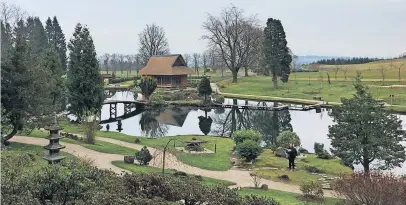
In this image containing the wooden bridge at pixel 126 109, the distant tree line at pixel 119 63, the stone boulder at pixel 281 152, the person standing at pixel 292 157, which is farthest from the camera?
the distant tree line at pixel 119 63

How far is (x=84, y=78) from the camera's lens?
96.5ft

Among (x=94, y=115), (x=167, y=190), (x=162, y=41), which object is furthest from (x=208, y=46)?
(x=167, y=190)

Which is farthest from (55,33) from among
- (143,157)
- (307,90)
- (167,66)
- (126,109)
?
(143,157)

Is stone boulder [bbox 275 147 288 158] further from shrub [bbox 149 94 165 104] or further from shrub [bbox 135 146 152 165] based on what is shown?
shrub [bbox 149 94 165 104]

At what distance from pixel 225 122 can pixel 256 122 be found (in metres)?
2.74

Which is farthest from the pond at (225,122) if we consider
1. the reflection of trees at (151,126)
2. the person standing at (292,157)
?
the person standing at (292,157)

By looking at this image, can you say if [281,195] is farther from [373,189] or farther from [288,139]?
[288,139]

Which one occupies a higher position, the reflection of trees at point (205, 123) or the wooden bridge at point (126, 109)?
the wooden bridge at point (126, 109)

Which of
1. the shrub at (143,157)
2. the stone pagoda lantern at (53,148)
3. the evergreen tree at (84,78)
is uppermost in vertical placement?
the evergreen tree at (84,78)

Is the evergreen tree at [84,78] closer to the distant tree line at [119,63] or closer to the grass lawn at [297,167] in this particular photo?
the grass lawn at [297,167]

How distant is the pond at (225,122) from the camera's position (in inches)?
1272

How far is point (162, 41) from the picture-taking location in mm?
83438

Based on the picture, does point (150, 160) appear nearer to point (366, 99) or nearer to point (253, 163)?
point (253, 163)

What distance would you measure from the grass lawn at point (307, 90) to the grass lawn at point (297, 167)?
25662mm
